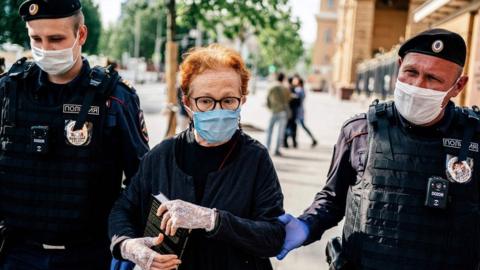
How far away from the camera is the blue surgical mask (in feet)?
6.63

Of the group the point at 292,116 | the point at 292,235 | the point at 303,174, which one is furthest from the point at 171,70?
the point at 292,235

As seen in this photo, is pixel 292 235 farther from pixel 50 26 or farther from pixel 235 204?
pixel 50 26

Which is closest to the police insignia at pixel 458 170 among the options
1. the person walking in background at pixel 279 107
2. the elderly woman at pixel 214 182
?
the elderly woman at pixel 214 182

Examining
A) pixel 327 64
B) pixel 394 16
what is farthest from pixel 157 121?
pixel 327 64

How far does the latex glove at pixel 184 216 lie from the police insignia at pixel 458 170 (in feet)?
3.21

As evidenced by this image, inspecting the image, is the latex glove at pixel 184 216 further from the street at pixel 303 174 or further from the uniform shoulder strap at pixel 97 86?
the street at pixel 303 174

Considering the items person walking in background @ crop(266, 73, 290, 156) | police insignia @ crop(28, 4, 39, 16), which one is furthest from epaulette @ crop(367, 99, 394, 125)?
person walking in background @ crop(266, 73, 290, 156)

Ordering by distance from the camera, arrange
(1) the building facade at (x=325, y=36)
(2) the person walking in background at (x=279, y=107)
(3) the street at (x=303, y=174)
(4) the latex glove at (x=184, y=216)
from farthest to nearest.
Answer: (1) the building facade at (x=325, y=36), (2) the person walking in background at (x=279, y=107), (3) the street at (x=303, y=174), (4) the latex glove at (x=184, y=216)

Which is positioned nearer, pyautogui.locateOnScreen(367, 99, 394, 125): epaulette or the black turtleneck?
the black turtleneck

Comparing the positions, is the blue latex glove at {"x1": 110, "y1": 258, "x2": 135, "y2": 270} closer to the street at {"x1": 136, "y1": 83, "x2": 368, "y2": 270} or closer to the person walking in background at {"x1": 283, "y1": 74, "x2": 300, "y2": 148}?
the street at {"x1": 136, "y1": 83, "x2": 368, "y2": 270}

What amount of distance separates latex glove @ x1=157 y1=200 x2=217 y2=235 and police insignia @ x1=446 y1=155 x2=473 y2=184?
977 millimetres

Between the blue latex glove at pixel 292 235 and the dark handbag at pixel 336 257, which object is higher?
the blue latex glove at pixel 292 235

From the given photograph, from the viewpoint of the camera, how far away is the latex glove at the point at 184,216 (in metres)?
1.81

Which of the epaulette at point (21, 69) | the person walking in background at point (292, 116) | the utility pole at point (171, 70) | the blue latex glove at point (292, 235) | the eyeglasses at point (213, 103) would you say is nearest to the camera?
the eyeglasses at point (213, 103)
